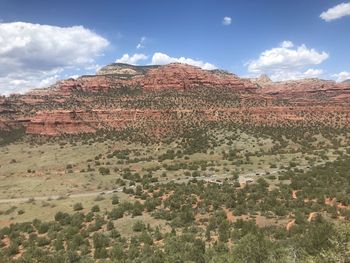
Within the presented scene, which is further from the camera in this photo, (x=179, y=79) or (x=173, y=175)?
(x=179, y=79)

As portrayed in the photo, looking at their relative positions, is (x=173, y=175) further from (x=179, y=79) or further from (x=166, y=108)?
(x=179, y=79)

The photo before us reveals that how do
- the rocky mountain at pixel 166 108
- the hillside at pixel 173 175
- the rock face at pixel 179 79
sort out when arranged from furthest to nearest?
the rock face at pixel 179 79
the rocky mountain at pixel 166 108
the hillside at pixel 173 175

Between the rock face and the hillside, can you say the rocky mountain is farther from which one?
the hillside

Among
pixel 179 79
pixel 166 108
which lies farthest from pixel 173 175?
pixel 179 79

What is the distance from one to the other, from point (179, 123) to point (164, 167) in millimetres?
29963

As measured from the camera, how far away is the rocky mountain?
3912 inches

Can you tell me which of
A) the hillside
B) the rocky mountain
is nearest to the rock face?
the rocky mountain

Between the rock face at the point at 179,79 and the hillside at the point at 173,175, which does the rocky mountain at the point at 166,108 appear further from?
the hillside at the point at 173,175

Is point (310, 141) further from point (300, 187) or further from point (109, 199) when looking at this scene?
point (109, 199)

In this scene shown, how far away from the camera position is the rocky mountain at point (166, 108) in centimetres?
9938

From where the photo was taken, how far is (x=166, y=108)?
4053 inches

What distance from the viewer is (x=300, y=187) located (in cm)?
4303

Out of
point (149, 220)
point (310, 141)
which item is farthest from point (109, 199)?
point (310, 141)

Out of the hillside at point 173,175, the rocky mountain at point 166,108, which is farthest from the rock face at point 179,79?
the hillside at point 173,175
